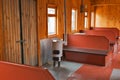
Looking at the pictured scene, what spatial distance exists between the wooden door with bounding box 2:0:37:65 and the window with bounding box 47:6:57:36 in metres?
0.86

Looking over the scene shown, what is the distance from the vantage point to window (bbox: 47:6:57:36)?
18.1 feet

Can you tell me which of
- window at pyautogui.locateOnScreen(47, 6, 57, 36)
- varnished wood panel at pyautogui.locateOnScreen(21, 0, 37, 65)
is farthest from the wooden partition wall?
varnished wood panel at pyautogui.locateOnScreen(21, 0, 37, 65)

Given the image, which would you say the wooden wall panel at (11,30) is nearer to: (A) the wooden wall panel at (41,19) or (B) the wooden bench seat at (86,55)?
(A) the wooden wall panel at (41,19)

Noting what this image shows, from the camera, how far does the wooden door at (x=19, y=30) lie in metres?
3.77

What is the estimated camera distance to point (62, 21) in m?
6.35

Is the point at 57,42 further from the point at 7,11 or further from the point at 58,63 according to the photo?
the point at 7,11

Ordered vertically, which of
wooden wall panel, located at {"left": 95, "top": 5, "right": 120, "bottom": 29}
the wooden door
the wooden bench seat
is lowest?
the wooden bench seat

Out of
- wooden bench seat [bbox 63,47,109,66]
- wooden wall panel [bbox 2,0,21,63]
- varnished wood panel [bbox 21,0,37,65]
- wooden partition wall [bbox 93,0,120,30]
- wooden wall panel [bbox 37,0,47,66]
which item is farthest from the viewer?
wooden partition wall [bbox 93,0,120,30]

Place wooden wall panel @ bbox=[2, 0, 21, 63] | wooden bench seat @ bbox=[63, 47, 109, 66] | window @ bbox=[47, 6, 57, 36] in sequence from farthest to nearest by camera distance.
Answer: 1. window @ bbox=[47, 6, 57, 36]
2. wooden bench seat @ bbox=[63, 47, 109, 66]
3. wooden wall panel @ bbox=[2, 0, 21, 63]

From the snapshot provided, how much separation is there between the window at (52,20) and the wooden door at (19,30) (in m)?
0.86

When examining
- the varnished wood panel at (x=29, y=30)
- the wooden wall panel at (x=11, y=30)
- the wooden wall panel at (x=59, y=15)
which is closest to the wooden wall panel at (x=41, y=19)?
the wooden wall panel at (x=59, y=15)

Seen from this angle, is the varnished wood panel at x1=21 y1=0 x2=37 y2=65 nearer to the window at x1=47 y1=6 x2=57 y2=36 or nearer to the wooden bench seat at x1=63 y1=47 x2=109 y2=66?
A: the window at x1=47 y1=6 x2=57 y2=36

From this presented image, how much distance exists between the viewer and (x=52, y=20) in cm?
582

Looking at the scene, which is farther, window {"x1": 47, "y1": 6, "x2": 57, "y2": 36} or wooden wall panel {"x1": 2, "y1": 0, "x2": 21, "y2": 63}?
window {"x1": 47, "y1": 6, "x2": 57, "y2": 36}
